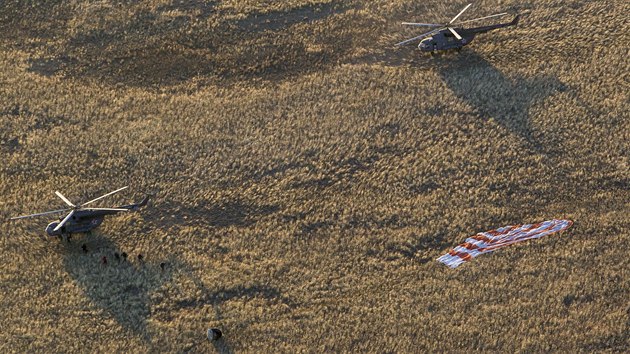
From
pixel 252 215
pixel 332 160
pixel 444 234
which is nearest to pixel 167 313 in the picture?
pixel 252 215

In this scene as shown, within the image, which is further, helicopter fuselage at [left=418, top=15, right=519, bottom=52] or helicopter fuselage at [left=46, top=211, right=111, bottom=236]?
helicopter fuselage at [left=418, top=15, right=519, bottom=52]

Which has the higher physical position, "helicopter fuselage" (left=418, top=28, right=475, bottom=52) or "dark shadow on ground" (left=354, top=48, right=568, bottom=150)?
"helicopter fuselage" (left=418, top=28, right=475, bottom=52)

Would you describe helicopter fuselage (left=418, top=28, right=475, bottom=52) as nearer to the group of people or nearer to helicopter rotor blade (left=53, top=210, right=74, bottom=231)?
the group of people

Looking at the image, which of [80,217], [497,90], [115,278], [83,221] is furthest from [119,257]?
[497,90]

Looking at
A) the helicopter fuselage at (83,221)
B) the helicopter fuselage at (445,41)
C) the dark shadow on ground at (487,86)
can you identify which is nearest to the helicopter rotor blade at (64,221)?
the helicopter fuselage at (83,221)

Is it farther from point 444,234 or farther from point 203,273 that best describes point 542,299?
point 203,273

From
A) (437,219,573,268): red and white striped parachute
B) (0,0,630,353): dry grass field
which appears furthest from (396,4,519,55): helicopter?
(437,219,573,268): red and white striped parachute

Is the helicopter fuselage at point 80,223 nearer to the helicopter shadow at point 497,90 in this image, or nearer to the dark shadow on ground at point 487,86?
the dark shadow on ground at point 487,86
